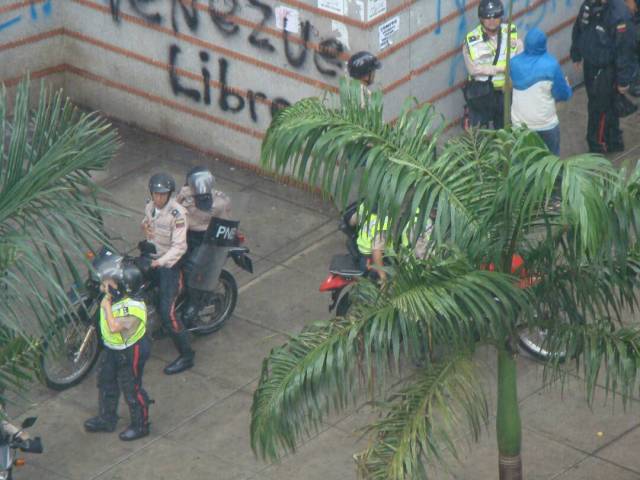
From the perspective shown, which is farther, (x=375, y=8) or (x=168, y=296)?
(x=375, y=8)

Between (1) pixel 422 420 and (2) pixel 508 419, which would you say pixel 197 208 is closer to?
(2) pixel 508 419

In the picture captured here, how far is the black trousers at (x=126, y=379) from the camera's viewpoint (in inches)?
405

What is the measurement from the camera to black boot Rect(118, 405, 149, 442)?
1049 centimetres

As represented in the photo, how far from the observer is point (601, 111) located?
14164mm

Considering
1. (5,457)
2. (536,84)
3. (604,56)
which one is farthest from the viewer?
(604,56)

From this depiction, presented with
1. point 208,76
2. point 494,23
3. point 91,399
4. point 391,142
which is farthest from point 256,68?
point 391,142

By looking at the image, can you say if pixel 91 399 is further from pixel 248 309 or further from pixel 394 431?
pixel 394 431

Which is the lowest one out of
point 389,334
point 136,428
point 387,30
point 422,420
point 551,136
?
point 136,428

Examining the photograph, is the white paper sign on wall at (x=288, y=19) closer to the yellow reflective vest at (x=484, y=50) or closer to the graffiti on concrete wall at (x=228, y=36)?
the graffiti on concrete wall at (x=228, y=36)

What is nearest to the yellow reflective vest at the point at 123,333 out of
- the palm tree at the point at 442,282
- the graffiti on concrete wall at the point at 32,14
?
the palm tree at the point at 442,282

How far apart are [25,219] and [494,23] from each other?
7799 millimetres

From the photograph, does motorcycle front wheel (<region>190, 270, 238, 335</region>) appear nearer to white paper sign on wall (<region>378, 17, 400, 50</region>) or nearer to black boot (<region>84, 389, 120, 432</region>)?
black boot (<region>84, 389, 120, 432</region>)

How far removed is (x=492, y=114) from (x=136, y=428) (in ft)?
15.7

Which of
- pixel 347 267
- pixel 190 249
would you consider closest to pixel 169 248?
pixel 190 249
